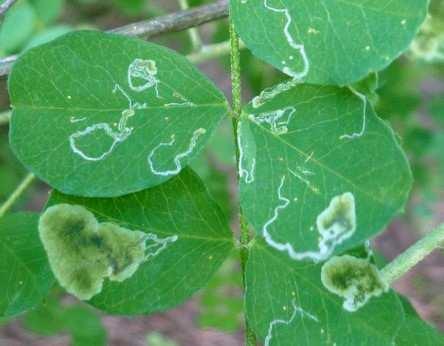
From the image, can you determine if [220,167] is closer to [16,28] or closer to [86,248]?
[16,28]

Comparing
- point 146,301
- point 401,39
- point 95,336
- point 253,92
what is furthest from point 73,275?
point 253,92

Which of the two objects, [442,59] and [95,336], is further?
[95,336]

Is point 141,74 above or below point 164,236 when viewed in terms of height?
above

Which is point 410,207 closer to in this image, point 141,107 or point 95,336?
point 95,336

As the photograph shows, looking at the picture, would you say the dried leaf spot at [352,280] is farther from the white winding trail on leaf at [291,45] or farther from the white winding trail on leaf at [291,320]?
the white winding trail on leaf at [291,45]

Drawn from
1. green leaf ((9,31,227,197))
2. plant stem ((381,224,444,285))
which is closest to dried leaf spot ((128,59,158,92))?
green leaf ((9,31,227,197))

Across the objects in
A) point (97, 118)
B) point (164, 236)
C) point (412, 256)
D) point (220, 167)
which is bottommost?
point (220, 167)

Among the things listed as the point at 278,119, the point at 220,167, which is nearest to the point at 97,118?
the point at 278,119
